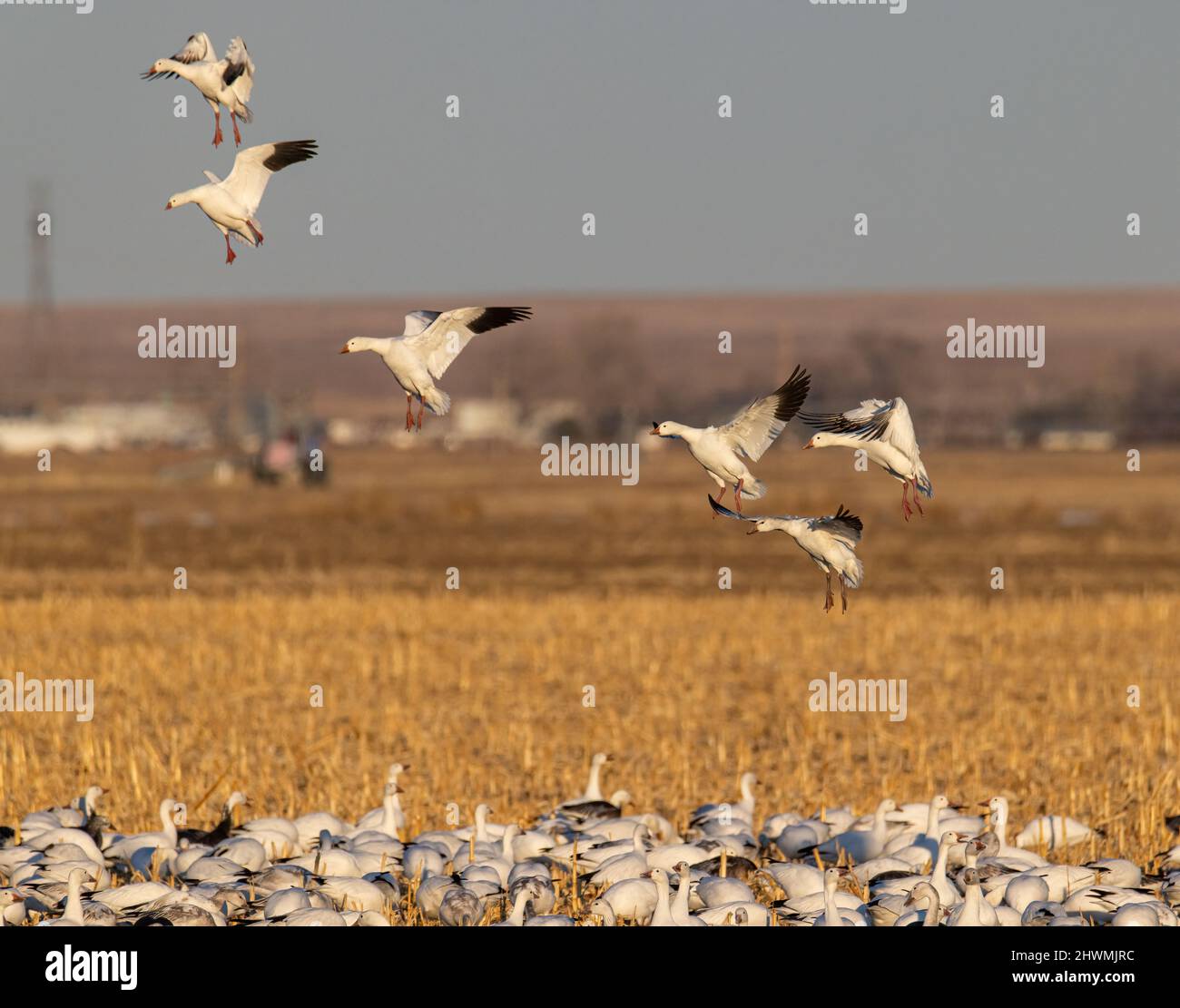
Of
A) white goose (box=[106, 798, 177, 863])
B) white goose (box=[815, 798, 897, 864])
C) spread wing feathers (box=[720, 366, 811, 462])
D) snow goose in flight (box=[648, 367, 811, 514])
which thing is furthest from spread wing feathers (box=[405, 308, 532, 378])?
white goose (box=[815, 798, 897, 864])

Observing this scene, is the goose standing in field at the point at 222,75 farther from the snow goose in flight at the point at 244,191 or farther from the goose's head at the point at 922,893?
the goose's head at the point at 922,893

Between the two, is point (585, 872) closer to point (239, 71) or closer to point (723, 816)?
point (723, 816)

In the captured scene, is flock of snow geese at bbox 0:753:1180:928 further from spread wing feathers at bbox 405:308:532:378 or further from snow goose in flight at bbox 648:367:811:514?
spread wing feathers at bbox 405:308:532:378

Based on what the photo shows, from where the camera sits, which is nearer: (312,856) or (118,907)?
(118,907)

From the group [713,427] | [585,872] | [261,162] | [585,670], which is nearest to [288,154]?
[261,162]
